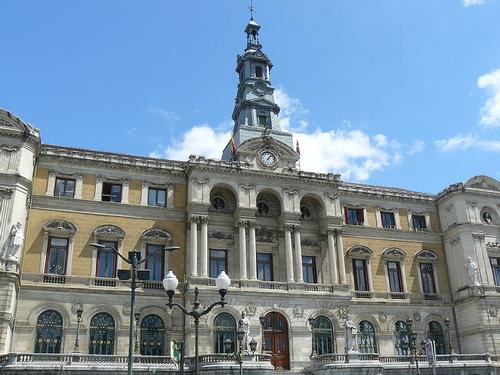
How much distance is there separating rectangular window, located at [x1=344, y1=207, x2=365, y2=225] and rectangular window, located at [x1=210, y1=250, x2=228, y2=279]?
1146cm

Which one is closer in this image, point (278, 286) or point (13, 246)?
point (13, 246)

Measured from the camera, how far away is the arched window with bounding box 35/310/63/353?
3534 cm

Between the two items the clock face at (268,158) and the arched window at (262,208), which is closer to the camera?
the clock face at (268,158)

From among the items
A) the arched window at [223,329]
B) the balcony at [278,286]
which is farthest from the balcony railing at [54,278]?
the arched window at [223,329]

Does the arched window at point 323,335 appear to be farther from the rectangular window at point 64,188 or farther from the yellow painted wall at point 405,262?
the rectangular window at point 64,188

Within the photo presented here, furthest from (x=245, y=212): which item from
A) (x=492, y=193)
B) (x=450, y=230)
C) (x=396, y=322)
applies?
(x=492, y=193)

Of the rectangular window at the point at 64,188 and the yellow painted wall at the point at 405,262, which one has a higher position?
the rectangular window at the point at 64,188

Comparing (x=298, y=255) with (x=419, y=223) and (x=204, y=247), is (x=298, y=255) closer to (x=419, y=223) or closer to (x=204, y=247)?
(x=204, y=247)

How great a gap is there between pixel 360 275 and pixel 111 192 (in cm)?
2075

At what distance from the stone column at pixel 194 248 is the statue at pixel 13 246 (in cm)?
1122

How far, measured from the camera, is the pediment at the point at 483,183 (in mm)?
48812

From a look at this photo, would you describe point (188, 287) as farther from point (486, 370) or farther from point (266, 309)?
point (486, 370)

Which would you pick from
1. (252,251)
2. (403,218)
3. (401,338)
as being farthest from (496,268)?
(252,251)

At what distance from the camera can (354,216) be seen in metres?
47.2
